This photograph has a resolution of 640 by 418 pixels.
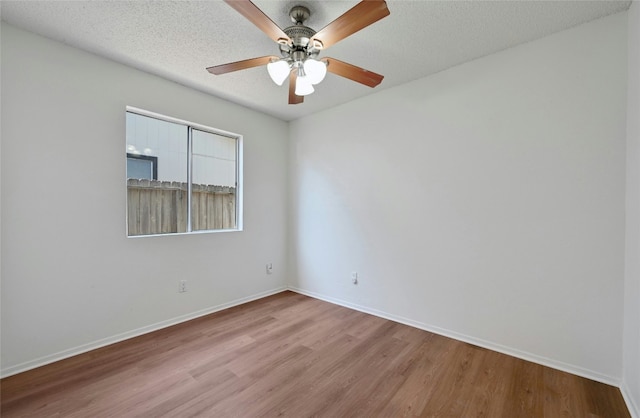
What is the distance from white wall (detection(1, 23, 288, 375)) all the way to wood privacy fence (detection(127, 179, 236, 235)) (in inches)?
6.5

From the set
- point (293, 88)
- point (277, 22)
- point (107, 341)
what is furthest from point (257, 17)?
point (107, 341)

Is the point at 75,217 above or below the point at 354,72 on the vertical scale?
below

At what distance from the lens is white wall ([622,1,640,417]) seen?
63.4 inches

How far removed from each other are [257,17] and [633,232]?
101 inches

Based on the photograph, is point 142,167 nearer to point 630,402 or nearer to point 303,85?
point 303,85

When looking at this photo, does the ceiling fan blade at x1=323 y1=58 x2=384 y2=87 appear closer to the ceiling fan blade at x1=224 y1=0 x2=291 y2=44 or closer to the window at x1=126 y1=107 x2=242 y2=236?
the ceiling fan blade at x1=224 y1=0 x2=291 y2=44

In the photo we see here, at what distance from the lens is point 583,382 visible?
75.4 inches

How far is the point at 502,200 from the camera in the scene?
91.4 inches

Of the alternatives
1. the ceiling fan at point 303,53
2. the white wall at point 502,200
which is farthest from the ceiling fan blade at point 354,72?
the white wall at point 502,200

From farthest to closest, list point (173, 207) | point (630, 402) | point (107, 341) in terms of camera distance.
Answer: point (173, 207) < point (107, 341) < point (630, 402)

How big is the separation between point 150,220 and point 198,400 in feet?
5.99

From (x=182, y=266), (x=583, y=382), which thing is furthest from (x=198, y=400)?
(x=583, y=382)

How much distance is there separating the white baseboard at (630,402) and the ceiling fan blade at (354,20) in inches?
103

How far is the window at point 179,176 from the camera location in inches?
107
